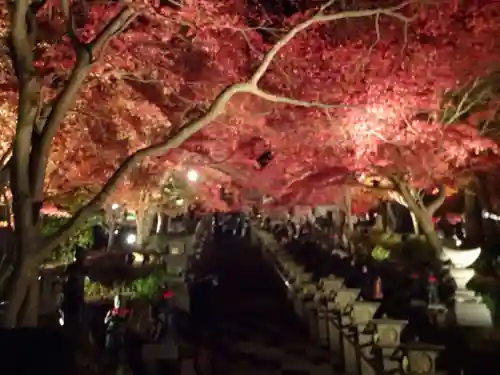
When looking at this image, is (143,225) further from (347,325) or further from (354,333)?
(354,333)

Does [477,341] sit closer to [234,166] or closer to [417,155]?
[417,155]

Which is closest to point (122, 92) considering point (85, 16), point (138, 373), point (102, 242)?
point (85, 16)

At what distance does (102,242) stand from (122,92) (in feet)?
→ 58.7

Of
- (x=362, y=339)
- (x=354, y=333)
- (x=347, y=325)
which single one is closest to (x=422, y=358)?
(x=362, y=339)

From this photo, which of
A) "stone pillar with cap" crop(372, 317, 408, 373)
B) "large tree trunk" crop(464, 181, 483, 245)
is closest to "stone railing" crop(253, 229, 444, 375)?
"stone pillar with cap" crop(372, 317, 408, 373)

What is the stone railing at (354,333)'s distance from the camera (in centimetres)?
797

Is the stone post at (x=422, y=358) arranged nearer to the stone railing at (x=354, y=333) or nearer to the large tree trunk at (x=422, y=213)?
the stone railing at (x=354, y=333)

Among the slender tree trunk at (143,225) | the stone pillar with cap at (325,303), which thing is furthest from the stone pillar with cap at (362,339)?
the slender tree trunk at (143,225)

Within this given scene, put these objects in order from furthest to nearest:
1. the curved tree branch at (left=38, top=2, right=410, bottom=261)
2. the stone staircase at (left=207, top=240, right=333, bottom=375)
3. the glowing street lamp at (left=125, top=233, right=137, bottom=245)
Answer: the glowing street lamp at (left=125, top=233, right=137, bottom=245) → the stone staircase at (left=207, top=240, right=333, bottom=375) → the curved tree branch at (left=38, top=2, right=410, bottom=261)

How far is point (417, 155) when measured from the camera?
16.2 metres

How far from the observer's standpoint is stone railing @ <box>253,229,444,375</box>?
7969 mm

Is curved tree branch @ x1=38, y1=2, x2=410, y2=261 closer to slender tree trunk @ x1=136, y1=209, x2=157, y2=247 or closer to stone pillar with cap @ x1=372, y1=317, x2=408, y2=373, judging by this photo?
stone pillar with cap @ x1=372, y1=317, x2=408, y2=373

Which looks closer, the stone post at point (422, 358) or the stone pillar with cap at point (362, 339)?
the stone post at point (422, 358)

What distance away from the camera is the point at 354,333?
10.8 metres
